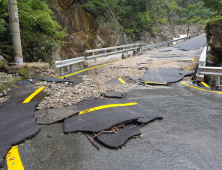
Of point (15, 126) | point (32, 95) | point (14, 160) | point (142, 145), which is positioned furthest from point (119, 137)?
point (32, 95)

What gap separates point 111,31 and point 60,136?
21248 millimetres

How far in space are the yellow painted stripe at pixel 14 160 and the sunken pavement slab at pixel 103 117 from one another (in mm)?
1000

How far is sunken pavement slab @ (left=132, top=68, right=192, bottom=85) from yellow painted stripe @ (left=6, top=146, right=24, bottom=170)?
649 centimetres

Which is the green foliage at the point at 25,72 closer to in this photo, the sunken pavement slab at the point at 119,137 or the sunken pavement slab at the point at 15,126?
the sunken pavement slab at the point at 15,126

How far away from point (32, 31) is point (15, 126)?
899 cm

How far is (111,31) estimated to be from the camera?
76.6ft

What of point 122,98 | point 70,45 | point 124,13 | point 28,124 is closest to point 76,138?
point 28,124

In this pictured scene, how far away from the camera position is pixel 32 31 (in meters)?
11.3

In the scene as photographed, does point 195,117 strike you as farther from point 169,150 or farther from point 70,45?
point 70,45

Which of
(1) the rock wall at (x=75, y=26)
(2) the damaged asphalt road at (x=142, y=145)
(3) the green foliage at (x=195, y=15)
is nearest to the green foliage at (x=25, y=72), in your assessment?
(2) the damaged asphalt road at (x=142, y=145)

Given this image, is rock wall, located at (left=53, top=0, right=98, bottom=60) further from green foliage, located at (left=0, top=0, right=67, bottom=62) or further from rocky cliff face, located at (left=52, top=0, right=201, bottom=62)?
green foliage, located at (left=0, top=0, right=67, bottom=62)

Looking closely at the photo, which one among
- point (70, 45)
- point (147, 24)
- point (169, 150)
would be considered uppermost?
point (147, 24)

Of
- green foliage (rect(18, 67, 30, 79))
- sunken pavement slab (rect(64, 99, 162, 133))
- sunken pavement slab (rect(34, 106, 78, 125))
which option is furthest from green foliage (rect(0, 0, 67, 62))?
sunken pavement slab (rect(64, 99, 162, 133))

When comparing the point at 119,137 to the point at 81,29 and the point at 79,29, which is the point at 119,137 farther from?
the point at 81,29
